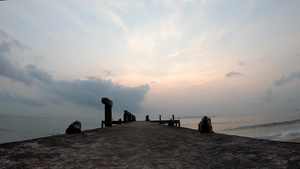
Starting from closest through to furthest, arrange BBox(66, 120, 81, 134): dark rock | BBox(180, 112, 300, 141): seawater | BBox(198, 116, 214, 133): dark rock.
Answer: BBox(66, 120, 81, 134): dark rock
BBox(198, 116, 214, 133): dark rock
BBox(180, 112, 300, 141): seawater

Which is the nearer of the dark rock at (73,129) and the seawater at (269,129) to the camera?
the dark rock at (73,129)

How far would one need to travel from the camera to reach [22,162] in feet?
9.84

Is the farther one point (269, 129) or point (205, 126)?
point (269, 129)

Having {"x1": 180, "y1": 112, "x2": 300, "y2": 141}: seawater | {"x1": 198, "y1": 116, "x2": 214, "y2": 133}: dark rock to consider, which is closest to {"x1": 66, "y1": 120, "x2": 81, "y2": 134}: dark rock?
{"x1": 198, "y1": 116, "x2": 214, "y2": 133}: dark rock

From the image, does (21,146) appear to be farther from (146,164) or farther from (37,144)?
(146,164)

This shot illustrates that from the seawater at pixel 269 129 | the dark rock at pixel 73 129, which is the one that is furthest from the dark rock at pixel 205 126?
the seawater at pixel 269 129

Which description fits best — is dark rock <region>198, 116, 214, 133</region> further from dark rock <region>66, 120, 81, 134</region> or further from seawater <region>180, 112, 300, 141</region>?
seawater <region>180, 112, 300, 141</region>

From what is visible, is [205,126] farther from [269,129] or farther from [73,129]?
[269,129]

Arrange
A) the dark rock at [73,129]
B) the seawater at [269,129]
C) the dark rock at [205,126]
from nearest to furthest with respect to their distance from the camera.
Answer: the dark rock at [73,129] < the dark rock at [205,126] < the seawater at [269,129]

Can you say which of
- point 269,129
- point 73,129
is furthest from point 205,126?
point 269,129

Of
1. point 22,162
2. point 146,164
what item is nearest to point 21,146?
point 22,162

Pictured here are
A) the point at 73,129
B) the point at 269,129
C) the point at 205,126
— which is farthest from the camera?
the point at 269,129

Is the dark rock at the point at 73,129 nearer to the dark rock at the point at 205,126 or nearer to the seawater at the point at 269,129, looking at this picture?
Result: the dark rock at the point at 205,126

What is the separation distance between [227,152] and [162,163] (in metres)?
1.48
